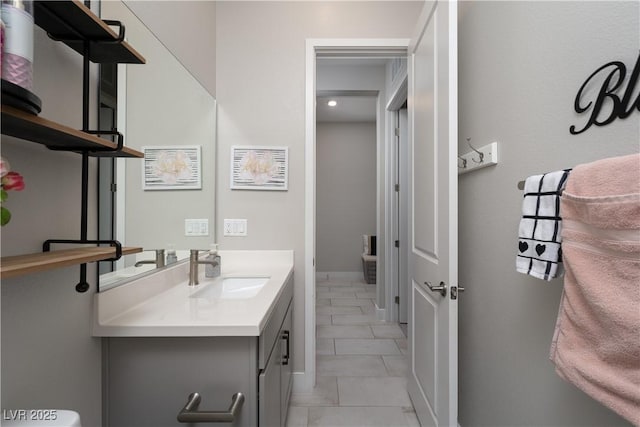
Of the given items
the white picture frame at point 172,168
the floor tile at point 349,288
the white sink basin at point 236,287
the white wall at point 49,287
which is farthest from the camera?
the floor tile at point 349,288

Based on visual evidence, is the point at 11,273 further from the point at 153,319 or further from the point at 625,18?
the point at 625,18

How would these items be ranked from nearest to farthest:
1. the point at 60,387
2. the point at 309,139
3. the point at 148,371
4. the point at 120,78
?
1. the point at 60,387
2. the point at 148,371
3. the point at 120,78
4. the point at 309,139

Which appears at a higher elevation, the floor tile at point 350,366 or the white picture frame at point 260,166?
the white picture frame at point 260,166

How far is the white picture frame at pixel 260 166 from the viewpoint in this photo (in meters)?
2.05

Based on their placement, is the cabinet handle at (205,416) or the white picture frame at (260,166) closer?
the cabinet handle at (205,416)

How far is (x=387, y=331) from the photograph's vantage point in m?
3.05

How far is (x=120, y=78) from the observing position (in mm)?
1084

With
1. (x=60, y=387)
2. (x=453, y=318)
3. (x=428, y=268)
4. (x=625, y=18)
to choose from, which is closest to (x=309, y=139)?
(x=428, y=268)

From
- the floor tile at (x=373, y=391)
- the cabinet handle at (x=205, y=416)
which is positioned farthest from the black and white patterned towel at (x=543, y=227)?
the floor tile at (x=373, y=391)

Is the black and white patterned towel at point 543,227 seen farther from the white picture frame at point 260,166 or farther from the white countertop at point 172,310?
the white picture frame at point 260,166

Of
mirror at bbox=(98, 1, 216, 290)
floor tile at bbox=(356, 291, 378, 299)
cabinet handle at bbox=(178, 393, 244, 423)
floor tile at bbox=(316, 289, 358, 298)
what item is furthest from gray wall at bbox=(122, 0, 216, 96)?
floor tile at bbox=(356, 291, 378, 299)

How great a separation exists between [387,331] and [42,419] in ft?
9.42

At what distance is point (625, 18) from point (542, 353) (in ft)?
3.23

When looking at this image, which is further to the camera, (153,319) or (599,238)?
(153,319)
